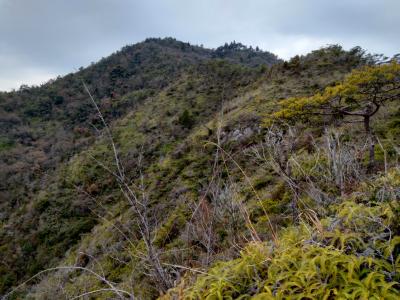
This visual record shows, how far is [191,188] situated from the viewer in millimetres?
12789

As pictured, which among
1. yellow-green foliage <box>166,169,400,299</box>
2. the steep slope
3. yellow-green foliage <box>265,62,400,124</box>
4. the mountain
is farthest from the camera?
the steep slope

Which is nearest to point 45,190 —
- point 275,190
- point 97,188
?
point 97,188

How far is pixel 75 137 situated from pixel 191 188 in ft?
84.2

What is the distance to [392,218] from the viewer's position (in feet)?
5.23

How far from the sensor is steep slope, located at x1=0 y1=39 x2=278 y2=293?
17.6 m

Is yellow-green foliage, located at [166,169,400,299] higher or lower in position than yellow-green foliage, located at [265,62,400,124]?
lower

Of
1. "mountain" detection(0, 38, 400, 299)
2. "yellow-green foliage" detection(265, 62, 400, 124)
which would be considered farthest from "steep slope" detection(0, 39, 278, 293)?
"yellow-green foliage" detection(265, 62, 400, 124)

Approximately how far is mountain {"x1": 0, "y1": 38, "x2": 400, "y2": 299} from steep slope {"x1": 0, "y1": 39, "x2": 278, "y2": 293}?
0.15m

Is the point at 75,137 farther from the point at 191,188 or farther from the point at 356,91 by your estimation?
the point at 356,91

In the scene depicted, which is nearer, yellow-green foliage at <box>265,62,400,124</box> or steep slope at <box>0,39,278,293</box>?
yellow-green foliage at <box>265,62,400,124</box>

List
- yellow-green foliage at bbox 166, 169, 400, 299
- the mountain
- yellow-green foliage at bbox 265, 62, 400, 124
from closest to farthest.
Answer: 1. yellow-green foliage at bbox 166, 169, 400, 299
2. the mountain
3. yellow-green foliage at bbox 265, 62, 400, 124

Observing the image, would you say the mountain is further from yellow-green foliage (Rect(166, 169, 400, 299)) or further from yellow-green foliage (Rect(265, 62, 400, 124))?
yellow-green foliage (Rect(265, 62, 400, 124))

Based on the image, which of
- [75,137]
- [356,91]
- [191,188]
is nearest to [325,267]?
[356,91]

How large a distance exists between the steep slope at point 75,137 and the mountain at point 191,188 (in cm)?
15
